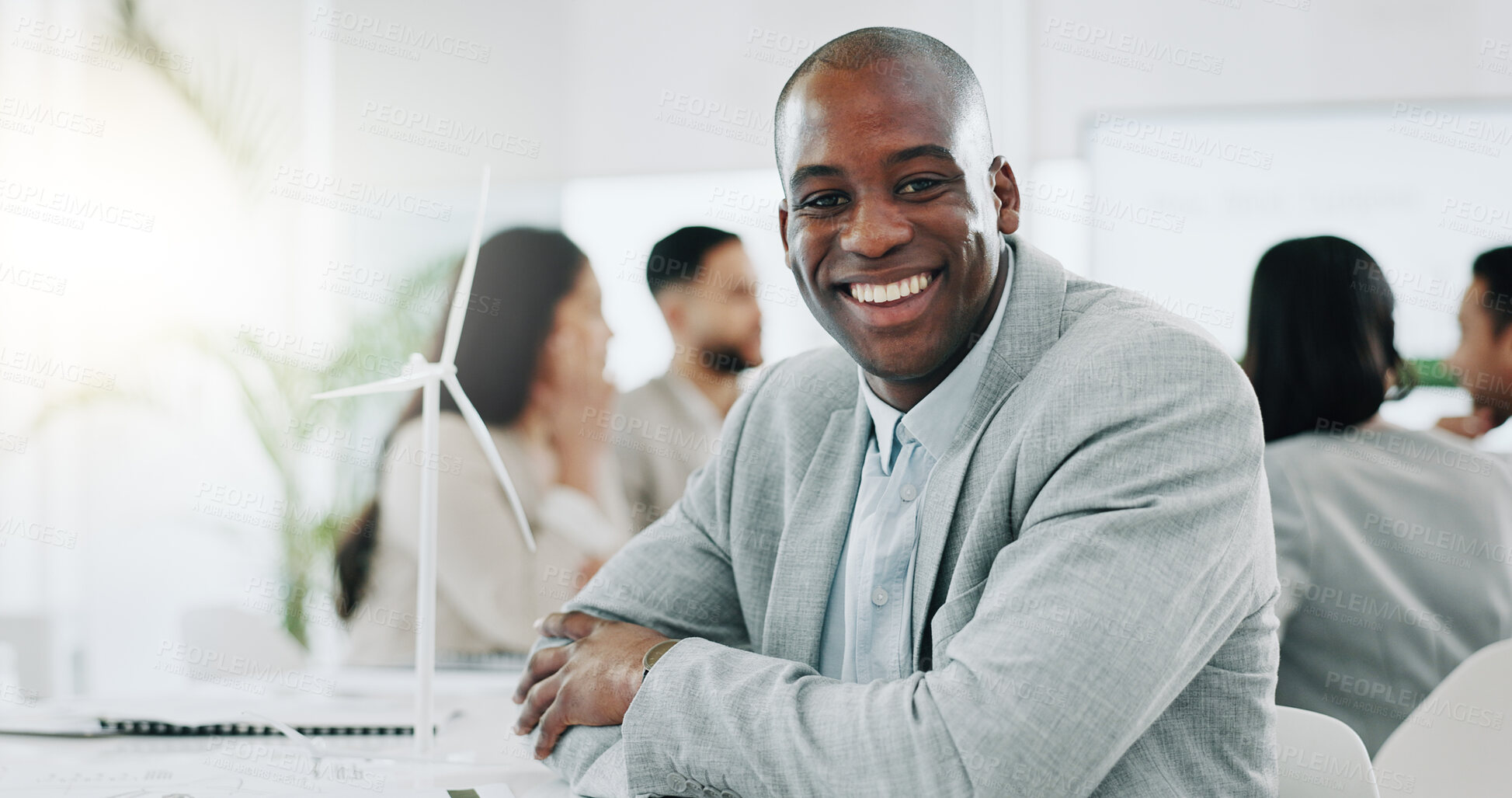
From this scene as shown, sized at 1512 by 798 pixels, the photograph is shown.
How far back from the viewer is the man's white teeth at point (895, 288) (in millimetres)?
1436

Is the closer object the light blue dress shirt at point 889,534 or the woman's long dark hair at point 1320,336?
the light blue dress shirt at point 889,534

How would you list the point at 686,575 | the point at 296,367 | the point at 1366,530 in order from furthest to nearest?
the point at 296,367 < the point at 1366,530 < the point at 686,575

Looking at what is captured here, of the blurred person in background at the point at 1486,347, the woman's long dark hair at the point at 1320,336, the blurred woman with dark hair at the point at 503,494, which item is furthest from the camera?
the blurred woman with dark hair at the point at 503,494

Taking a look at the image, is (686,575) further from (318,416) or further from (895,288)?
(318,416)

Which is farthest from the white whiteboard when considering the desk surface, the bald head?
the desk surface

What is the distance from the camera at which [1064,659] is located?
108 centimetres

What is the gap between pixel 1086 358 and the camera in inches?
50.3

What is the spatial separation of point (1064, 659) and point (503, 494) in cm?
285

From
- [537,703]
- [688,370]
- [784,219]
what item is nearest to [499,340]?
[688,370]

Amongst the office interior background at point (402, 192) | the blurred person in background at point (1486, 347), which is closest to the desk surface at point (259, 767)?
the office interior background at point (402, 192)

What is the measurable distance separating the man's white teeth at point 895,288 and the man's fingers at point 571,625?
25.0 inches

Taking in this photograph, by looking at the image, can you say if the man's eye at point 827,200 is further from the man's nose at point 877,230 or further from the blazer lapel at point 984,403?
the blazer lapel at point 984,403

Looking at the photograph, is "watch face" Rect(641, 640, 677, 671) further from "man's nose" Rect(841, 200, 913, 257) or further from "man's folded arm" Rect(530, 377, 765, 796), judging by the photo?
"man's nose" Rect(841, 200, 913, 257)

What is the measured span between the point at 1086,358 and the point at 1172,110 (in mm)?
3301
